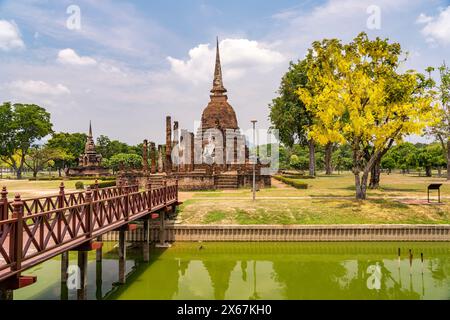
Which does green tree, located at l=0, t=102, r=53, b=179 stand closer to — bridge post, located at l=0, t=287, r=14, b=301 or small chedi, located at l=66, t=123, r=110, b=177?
small chedi, located at l=66, t=123, r=110, b=177

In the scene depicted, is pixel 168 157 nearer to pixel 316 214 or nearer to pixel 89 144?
pixel 316 214

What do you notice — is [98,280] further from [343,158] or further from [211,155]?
[343,158]

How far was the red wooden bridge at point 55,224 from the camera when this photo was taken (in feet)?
29.0

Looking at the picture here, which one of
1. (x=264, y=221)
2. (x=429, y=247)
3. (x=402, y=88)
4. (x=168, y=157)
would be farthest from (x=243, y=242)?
(x=168, y=157)

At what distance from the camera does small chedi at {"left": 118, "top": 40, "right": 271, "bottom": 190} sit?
40275 millimetres

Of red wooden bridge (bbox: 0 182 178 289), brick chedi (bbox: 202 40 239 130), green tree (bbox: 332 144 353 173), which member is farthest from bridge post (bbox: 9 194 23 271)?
green tree (bbox: 332 144 353 173)

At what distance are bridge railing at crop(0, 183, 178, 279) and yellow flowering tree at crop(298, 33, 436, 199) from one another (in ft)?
47.0

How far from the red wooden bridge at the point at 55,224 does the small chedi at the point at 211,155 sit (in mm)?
18010

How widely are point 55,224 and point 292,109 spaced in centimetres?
4398

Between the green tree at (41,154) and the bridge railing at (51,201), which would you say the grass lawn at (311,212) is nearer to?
the bridge railing at (51,201)

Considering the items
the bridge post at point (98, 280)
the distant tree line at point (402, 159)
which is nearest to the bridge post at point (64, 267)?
the bridge post at point (98, 280)

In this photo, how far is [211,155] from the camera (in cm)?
4988

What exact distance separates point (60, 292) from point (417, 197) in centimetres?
2682

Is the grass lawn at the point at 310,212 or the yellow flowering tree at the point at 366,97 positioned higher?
the yellow flowering tree at the point at 366,97
